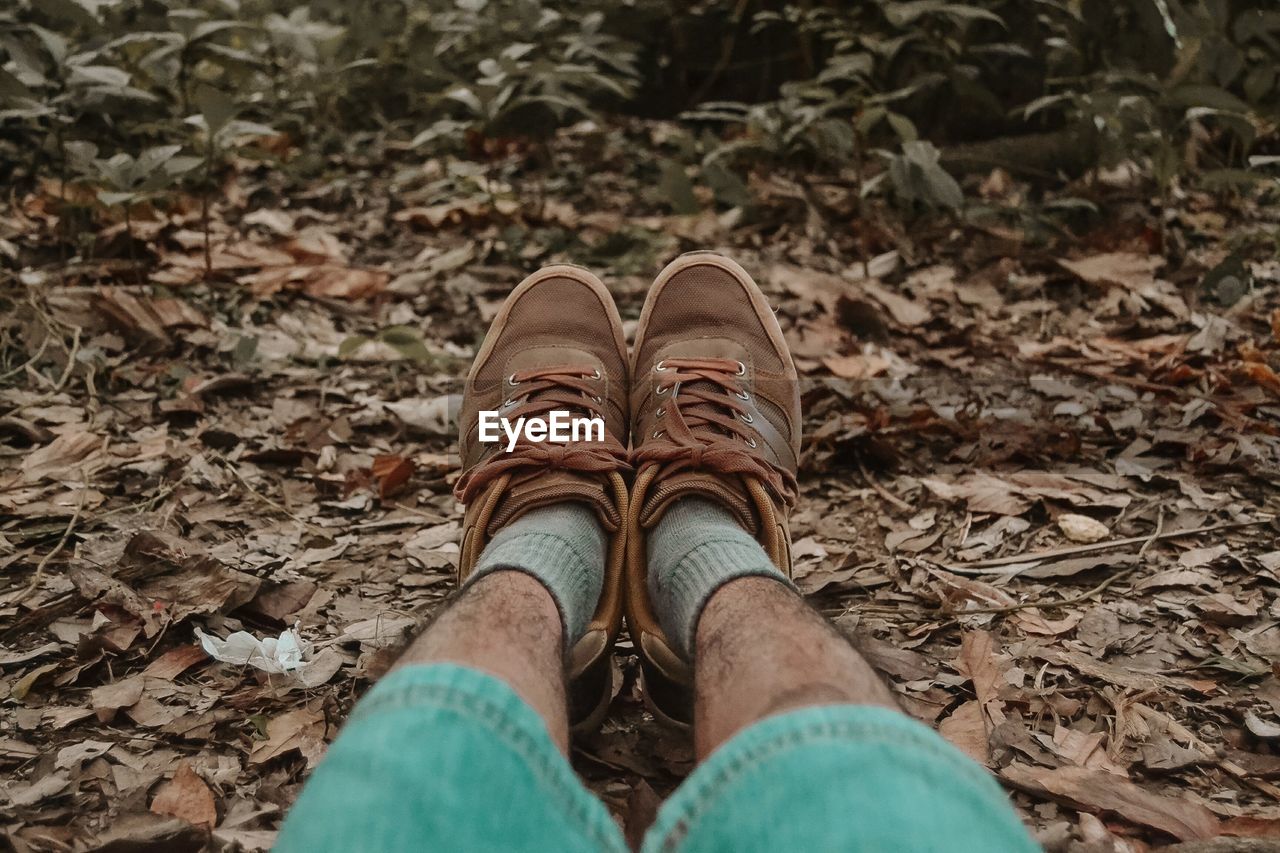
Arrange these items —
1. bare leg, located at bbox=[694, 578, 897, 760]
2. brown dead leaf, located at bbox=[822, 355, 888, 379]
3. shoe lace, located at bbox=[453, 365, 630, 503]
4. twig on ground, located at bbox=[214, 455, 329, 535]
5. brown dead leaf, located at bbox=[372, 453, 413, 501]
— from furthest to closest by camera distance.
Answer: brown dead leaf, located at bbox=[822, 355, 888, 379]
brown dead leaf, located at bbox=[372, 453, 413, 501]
twig on ground, located at bbox=[214, 455, 329, 535]
shoe lace, located at bbox=[453, 365, 630, 503]
bare leg, located at bbox=[694, 578, 897, 760]

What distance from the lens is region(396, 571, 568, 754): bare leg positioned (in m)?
0.92

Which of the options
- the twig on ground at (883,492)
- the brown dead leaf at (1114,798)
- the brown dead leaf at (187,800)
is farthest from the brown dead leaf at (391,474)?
the brown dead leaf at (1114,798)

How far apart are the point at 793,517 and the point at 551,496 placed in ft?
1.91

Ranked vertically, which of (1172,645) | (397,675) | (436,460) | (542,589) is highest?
(397,675)

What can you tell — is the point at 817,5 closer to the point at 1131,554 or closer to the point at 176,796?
the point at 1131,554

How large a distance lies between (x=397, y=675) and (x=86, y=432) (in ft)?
4.64

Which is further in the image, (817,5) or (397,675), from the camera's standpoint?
(817,5)

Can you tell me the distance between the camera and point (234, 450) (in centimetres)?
197

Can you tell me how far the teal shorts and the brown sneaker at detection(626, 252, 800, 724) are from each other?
0.41 m

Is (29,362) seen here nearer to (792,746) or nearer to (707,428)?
(707,428)

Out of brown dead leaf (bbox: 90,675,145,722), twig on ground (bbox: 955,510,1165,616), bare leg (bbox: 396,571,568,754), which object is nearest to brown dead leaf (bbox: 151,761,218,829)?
brown dead leaf (bbox: 90,675,145,722)

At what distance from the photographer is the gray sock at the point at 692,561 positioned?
1.19 metres

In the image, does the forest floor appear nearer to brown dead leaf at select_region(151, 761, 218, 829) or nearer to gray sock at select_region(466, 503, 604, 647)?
brown dead leaf at select_region(151, 761, 218, 829)

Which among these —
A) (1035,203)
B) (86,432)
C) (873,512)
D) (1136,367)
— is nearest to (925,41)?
(1035,203)
